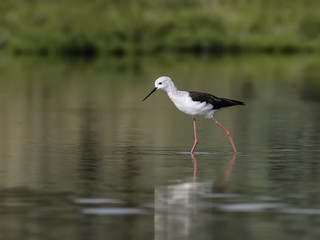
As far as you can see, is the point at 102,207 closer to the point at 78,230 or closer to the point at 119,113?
the point at 78,230

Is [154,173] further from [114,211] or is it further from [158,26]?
[158,26]

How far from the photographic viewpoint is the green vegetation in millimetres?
106312

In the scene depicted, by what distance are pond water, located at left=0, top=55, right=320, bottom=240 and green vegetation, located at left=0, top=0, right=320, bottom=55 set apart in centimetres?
7455

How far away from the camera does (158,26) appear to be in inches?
4567

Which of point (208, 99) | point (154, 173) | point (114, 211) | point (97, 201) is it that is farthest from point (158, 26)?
point (114, 211)

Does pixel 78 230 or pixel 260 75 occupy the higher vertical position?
pixel 260 75

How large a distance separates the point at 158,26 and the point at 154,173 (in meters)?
101

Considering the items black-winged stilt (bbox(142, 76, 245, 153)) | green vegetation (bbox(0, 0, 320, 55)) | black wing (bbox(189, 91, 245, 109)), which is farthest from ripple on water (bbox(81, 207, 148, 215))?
green vegetation (bbox(0, 0, 320, 55))

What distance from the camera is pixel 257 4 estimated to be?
142m

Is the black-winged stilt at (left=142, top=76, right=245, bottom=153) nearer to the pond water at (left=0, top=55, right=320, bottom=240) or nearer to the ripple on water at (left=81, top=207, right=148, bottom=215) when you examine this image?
the pond water at (left=0, top=55, right=320, bottom=240)

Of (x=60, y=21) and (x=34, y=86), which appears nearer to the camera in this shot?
(x=34, y=86)

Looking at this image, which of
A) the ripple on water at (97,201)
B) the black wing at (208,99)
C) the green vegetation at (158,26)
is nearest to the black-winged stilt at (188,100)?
the black wing at (208,99)

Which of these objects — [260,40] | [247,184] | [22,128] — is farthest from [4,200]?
[260,40]

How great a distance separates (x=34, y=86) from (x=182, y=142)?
22.8 metres
